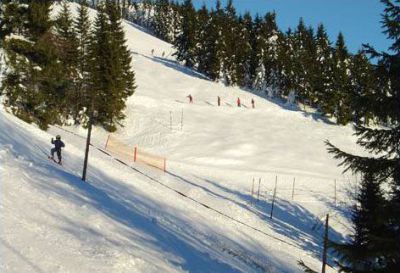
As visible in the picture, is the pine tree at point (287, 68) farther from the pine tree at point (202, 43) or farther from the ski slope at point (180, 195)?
the ski slope at point (180, 195)

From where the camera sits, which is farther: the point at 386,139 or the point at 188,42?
the point at 188,42

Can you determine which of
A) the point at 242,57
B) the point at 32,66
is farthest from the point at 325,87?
the point at 32,66

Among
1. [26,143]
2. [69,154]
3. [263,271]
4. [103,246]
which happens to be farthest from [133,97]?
[103,246]

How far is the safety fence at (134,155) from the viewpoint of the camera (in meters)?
35.8

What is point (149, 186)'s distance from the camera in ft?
85.0

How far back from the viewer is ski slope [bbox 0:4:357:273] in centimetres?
1197

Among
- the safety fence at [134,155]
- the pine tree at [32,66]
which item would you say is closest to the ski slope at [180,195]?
the safety fence at [134,155]

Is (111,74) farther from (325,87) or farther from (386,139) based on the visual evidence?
(386,139)

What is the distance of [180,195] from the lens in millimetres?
27328

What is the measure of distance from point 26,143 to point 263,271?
1158 centimetres

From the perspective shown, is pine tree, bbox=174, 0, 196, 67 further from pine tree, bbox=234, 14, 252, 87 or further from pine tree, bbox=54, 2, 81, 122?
pine tree, bbox=54, 2, 81, 122

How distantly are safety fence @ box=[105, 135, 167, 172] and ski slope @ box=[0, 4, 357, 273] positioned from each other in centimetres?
134

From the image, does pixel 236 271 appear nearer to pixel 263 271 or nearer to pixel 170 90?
pixel 263 271

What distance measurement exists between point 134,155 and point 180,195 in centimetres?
1011
